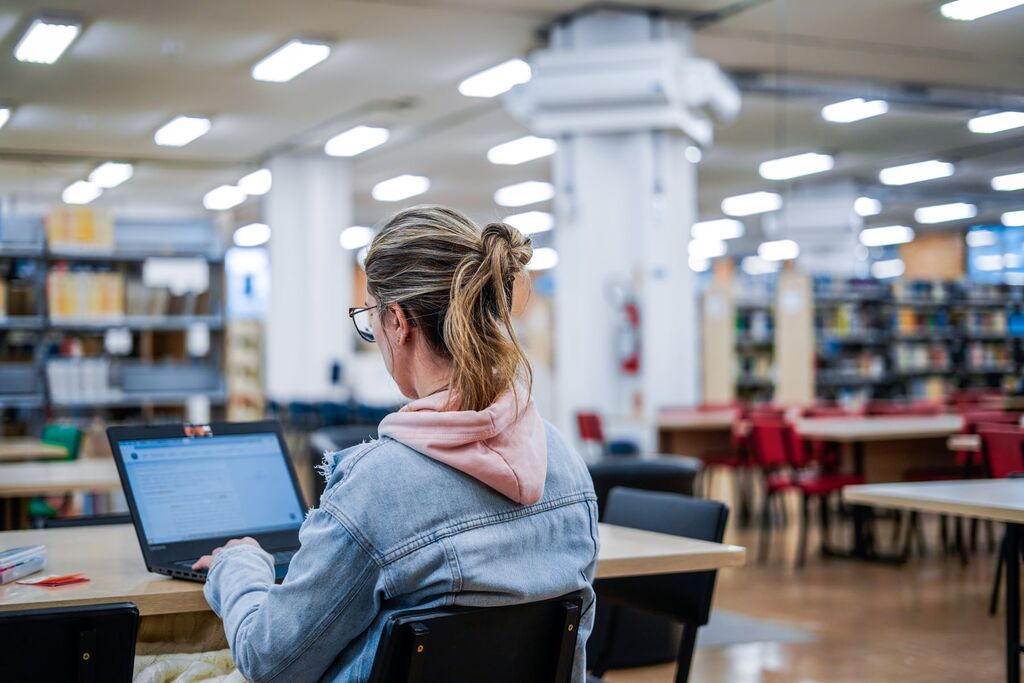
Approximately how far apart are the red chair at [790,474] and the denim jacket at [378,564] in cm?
530

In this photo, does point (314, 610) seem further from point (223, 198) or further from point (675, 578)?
point (223, 198)

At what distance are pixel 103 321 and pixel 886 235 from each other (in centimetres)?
1574

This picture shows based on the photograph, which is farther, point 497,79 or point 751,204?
point 751,204

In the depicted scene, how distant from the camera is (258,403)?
559 inches

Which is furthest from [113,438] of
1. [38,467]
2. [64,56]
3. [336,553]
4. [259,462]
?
[64,56]

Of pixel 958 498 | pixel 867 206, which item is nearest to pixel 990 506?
pixel 958 498

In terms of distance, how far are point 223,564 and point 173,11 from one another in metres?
7.68

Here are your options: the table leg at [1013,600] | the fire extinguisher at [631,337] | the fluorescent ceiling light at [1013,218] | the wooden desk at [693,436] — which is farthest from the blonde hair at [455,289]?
the fluorescent ceiling light at [1013,218]

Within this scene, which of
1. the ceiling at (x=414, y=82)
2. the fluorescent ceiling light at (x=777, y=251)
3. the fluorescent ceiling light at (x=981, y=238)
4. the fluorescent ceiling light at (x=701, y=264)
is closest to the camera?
the ceiling at (x=414, y=82)

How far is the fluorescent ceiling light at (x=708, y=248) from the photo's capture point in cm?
2267

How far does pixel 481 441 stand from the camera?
5.10 ft

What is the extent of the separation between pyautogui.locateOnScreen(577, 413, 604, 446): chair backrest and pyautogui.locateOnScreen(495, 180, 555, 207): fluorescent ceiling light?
777 centimetres

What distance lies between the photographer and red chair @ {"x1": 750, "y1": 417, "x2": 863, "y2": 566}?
6.63m

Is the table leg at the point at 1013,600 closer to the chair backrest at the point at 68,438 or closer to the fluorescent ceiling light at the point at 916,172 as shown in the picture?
the chair backrest at the point at 68,438
